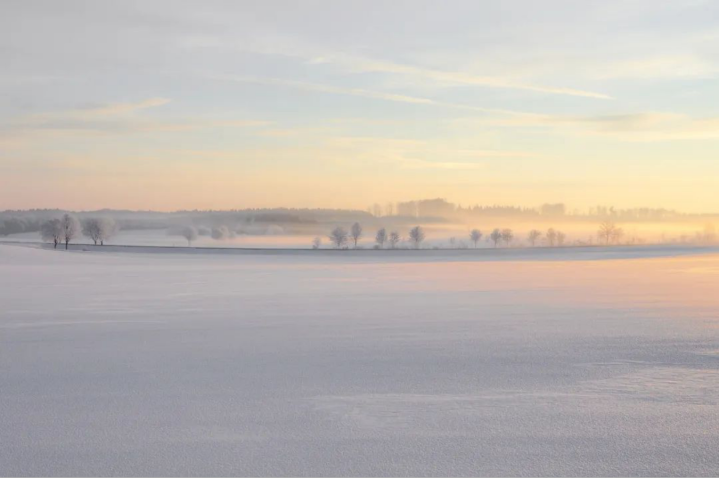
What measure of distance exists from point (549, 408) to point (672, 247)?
8716 centimetres

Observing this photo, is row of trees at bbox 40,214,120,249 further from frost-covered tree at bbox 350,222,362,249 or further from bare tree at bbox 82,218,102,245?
frost-covered tree at bbox 350,222,362,249

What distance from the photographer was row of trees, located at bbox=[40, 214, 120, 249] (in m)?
113

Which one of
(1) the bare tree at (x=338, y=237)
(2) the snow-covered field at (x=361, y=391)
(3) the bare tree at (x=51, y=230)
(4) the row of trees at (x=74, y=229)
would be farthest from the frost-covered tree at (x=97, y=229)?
(2) the snow-covered field at (x=361, y=391)

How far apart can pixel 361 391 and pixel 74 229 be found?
379 ft

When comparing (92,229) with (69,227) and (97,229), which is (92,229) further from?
(69,227)

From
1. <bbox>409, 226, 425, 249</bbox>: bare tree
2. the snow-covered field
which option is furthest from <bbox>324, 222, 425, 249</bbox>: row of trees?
the snow-covered field

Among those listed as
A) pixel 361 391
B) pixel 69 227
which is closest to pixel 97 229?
pixel 69 227

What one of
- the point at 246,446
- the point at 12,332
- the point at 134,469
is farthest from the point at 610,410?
the point at 12,332

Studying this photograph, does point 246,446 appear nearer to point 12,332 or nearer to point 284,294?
point 12,332

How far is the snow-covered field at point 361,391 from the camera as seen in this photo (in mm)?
6367

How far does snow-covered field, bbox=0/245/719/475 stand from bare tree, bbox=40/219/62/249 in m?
103

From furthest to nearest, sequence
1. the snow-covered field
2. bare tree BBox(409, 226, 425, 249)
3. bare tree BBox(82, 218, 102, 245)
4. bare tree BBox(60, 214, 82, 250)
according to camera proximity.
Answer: bare tree BBox(409, 226, 425, 249) → bare tree BBox(82, 218, 102, 245) → bare tree BBox(60, 214, 82, 250) → the snow-covered field

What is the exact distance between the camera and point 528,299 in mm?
21234

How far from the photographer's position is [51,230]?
116438mm
